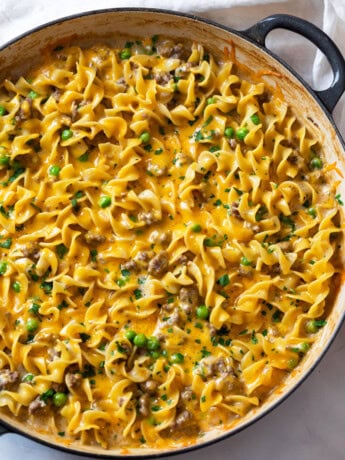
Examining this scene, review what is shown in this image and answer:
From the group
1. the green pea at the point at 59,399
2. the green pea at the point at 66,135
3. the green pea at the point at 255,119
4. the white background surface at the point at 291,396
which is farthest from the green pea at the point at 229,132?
the green pea at the point at 59,399

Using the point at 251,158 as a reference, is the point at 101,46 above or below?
above

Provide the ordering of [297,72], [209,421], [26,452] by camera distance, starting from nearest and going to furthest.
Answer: [209,421] → [26,452] → [297,72]

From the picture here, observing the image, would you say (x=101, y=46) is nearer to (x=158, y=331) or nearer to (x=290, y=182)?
(x=290, y=182)

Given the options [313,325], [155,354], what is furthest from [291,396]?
[155,354]

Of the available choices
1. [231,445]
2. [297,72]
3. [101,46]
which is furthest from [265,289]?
[101,46]

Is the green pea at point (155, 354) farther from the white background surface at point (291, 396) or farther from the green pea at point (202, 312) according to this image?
the white background surface at point (291, 396)

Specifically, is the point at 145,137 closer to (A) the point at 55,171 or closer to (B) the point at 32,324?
(A) the point at 55,171
